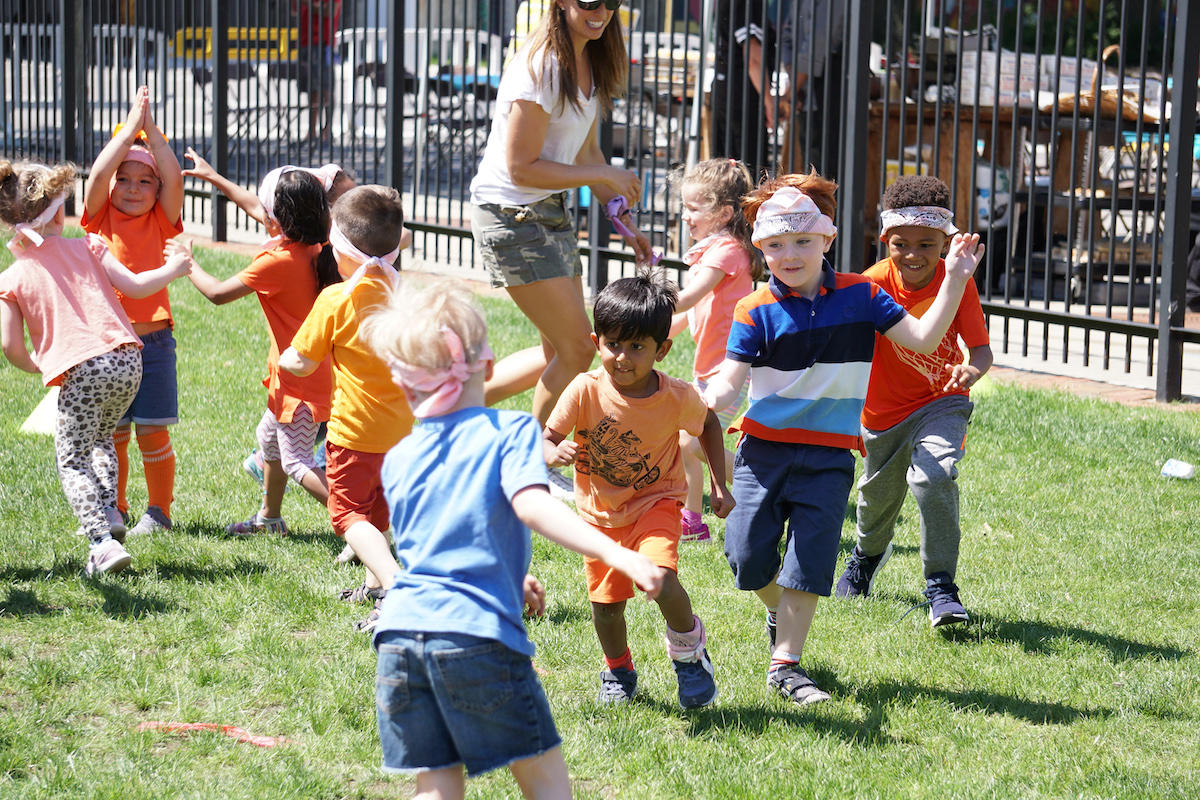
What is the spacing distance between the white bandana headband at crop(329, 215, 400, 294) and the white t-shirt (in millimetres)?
A: 1002

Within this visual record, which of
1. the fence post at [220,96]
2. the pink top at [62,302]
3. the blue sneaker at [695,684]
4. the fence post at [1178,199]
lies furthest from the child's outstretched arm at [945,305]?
the fence post at [220,96]

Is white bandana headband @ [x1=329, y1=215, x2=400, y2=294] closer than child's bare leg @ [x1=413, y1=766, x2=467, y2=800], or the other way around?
child's bare leg @ [x1=413, y1=766, x2=467, y2=800]

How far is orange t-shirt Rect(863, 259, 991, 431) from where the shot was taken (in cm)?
467

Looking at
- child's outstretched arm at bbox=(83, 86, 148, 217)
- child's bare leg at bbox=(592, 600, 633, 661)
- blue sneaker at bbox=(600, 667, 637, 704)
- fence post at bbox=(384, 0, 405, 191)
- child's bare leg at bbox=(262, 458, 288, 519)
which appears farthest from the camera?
fence post at bbox=(384, 0, 405, 191)

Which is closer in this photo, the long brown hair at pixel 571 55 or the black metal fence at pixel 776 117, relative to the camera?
the long brown hair at pixel 571 55

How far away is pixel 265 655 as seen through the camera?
4.39 metres

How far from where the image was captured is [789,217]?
4.07 m

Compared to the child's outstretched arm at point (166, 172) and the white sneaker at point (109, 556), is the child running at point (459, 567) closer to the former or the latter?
the white sneaker at point (109, 556)

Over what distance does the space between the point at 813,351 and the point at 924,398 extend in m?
0.81

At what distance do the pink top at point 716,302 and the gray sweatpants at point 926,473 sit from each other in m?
1.07

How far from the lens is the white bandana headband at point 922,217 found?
451 centimetres

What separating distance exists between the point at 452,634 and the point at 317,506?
11.8ft

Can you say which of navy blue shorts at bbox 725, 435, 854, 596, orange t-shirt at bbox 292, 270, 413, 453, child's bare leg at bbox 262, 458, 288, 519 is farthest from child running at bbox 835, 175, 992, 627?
child's bare leg at bbox 262, 458, 288, 519

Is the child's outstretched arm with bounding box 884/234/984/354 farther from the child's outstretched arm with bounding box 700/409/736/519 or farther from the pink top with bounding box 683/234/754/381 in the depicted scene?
the pink top with bounding box 683/234/754/381
